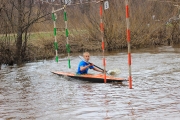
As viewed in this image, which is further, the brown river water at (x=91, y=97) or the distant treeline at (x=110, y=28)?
the distant treeline at (x=110, y=28)

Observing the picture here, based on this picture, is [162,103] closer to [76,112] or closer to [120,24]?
[76,112]

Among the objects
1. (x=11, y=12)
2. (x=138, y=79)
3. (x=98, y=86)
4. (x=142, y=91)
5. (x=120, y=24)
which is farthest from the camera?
(x=120, y=24)

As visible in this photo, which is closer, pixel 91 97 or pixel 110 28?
pixel 91 97

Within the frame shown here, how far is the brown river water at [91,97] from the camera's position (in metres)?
6.68

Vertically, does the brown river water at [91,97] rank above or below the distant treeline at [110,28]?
below

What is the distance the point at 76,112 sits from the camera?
22.6 ft

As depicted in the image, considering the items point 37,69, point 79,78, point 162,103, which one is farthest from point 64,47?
point 162,103

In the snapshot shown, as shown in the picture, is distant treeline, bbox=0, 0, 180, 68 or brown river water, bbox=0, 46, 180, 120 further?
distant treeline, bbox=0, 0, 180, 68

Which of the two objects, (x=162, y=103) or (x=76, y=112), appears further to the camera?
(x=162, y=103)

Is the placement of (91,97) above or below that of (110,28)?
below

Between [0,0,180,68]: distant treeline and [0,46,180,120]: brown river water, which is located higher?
[0,0,180,68]: distant treeline

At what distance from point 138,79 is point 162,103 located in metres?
3.74

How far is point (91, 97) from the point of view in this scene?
8500 mm

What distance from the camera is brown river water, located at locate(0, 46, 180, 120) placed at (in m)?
6.68
